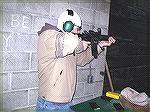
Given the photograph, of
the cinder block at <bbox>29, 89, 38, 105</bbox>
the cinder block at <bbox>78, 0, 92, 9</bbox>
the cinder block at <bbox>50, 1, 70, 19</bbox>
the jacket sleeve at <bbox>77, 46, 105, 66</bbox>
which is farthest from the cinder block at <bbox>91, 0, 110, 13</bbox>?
the cinder block at <bbox>29, 89, 38, 105</bbox>

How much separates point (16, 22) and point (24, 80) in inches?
20.4

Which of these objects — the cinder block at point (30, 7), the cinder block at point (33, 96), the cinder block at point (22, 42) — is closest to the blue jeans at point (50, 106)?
the cinder block at point (33, 96)

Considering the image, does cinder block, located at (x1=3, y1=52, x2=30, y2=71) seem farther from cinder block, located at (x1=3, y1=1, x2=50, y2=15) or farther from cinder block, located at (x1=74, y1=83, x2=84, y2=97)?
cinder block, located at (x1=74, y1=83, x2=84, y2=97)

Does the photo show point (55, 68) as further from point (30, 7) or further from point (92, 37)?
point (30, 7)

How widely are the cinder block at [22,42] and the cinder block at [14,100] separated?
0.39 meters

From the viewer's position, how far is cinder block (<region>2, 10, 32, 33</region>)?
6.01 ft

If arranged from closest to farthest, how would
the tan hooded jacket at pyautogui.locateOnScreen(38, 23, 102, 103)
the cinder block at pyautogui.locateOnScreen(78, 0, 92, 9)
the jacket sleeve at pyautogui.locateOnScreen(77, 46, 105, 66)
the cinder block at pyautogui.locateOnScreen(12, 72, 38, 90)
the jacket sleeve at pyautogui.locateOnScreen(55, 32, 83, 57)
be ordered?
the jacket sleeve at pyautogui.locateOnScreen(55, 32, 83, 57), the tan hooded jacket at pyautogui.locateOnScreen(38, 23, 102, 103), the cinder block at pyautogui.locateOnScreen(12, 72, 38, 90), the jacket sleeve at pyautogui.locateOnScreen(77, 46, 105, 66), the cinder block at pyautogui.locateOnScreen(78, 0, 92, 9)

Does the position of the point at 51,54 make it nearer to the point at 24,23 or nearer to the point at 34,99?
the point at 24,23

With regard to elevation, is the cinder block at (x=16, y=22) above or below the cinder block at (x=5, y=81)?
above

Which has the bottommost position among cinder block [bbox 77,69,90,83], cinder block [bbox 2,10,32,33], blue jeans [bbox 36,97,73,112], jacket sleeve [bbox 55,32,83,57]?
blue jeans [bbox 36,97,73,112]

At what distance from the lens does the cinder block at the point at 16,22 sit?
72.2 inches

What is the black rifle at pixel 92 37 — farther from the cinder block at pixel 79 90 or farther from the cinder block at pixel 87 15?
the cinder block at pixel 79 90

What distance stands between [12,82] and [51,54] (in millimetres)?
439

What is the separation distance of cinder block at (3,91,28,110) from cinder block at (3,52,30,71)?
22 cm
